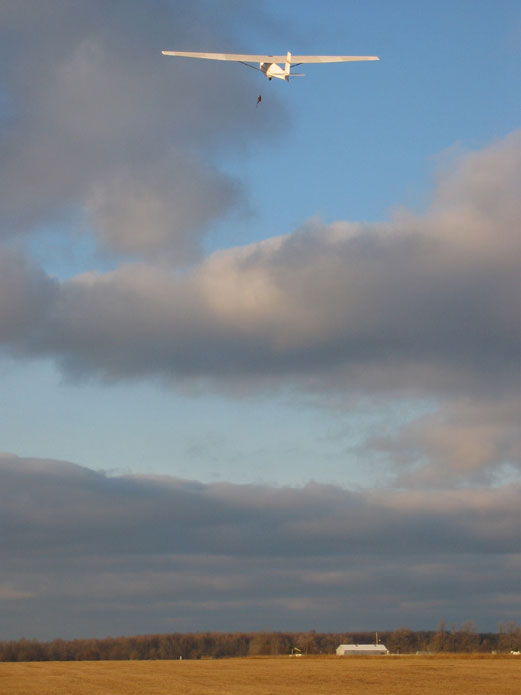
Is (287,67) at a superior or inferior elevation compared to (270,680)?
superior

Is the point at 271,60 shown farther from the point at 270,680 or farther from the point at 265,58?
the point at 270,680

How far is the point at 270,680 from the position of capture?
352 ft

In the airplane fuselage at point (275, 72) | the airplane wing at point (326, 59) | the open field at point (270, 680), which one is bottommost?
the open field at point (270, 680)

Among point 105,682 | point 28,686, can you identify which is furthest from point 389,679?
point 28,686

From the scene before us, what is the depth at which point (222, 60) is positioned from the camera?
89312 mm

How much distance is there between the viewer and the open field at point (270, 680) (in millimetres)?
91438

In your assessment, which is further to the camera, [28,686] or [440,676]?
[440,676]

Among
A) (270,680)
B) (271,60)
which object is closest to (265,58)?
(271,60)

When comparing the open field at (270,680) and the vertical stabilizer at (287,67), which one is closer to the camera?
the vertical stabilizer at (287,67)

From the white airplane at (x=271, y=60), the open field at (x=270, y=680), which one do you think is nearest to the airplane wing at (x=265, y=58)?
the white airplane at (x=271, y=60)

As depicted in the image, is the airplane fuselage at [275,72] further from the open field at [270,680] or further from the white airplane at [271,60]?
the open field at [270,680]

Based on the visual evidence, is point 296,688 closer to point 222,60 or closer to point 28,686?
point 28,686

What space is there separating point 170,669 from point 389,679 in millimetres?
37957

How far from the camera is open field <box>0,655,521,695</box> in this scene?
91.4m
